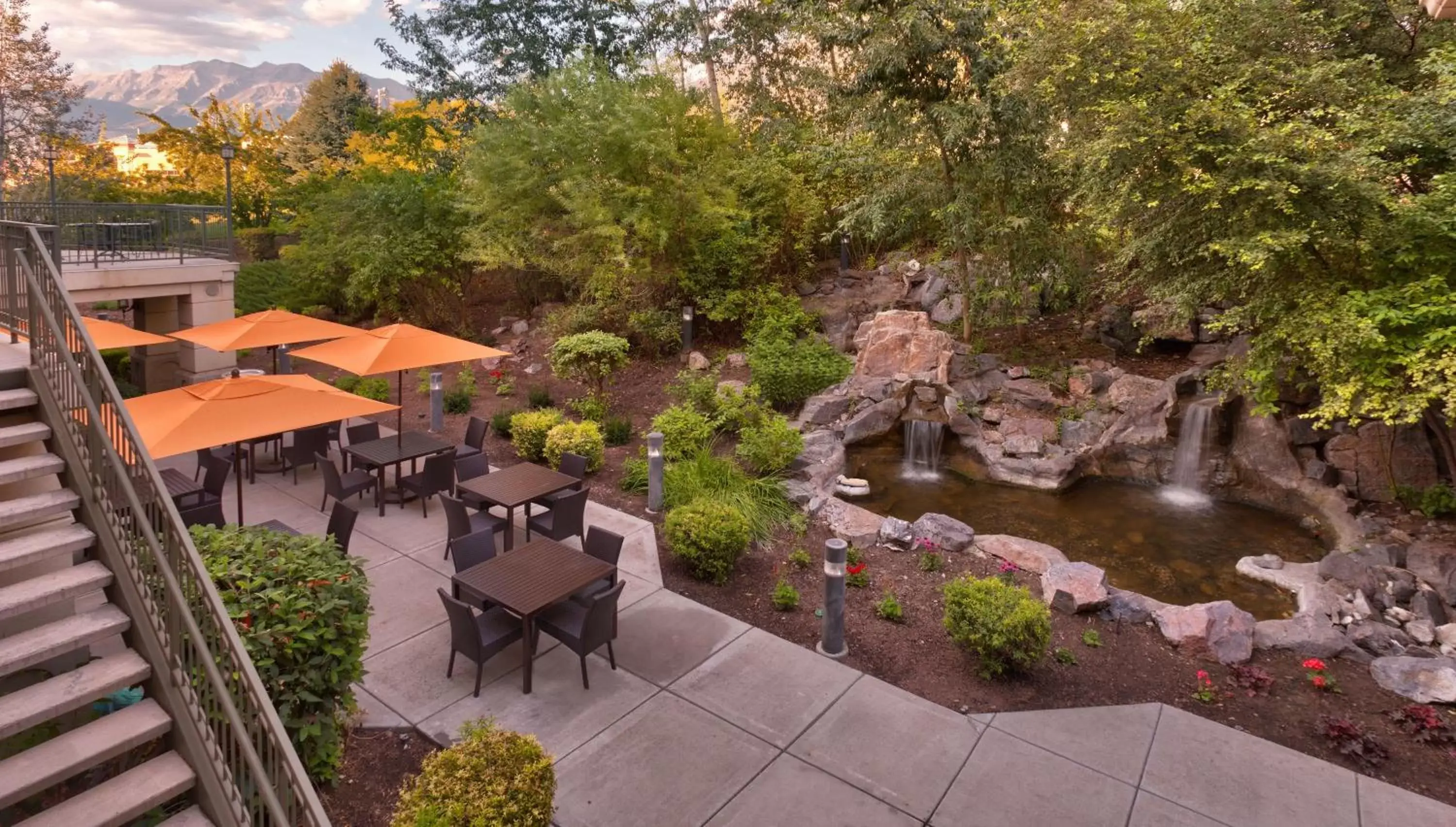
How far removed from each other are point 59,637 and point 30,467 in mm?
1087

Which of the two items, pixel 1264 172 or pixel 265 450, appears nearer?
pixel 1264 172

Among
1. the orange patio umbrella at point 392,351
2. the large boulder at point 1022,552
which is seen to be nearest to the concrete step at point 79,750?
the orange patio umbrella at point 392,351

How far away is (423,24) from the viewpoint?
27953mm

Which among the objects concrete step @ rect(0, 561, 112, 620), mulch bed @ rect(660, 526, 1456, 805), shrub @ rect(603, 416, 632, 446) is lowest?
mulch bed @ rect(660, 526, 1456, 805)

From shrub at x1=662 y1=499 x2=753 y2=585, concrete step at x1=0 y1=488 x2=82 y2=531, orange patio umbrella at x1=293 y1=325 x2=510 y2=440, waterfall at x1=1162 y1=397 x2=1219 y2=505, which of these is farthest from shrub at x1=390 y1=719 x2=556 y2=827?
waterfall at x1=1162 y1=397 x2=1219 y2=505

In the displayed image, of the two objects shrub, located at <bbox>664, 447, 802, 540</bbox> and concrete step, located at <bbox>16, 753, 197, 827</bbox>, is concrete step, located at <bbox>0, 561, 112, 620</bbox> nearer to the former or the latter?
concrete step, located at <bbox>16, 753, 197, 827</bbox>

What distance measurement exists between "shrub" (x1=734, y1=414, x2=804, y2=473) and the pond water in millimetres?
1505

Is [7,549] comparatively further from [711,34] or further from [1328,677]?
[711,34]

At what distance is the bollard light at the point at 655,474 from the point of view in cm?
984

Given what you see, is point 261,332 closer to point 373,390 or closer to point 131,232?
point 373,390

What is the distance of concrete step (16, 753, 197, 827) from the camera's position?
3.43 meters

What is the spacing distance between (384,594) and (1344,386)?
10.0 m

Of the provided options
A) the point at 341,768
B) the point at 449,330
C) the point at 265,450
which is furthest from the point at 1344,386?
the point at 449,330

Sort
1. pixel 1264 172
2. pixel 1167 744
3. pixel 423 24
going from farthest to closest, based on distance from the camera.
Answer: pixel 423 24 → pixel 1264 172 → pixel 1167 744
